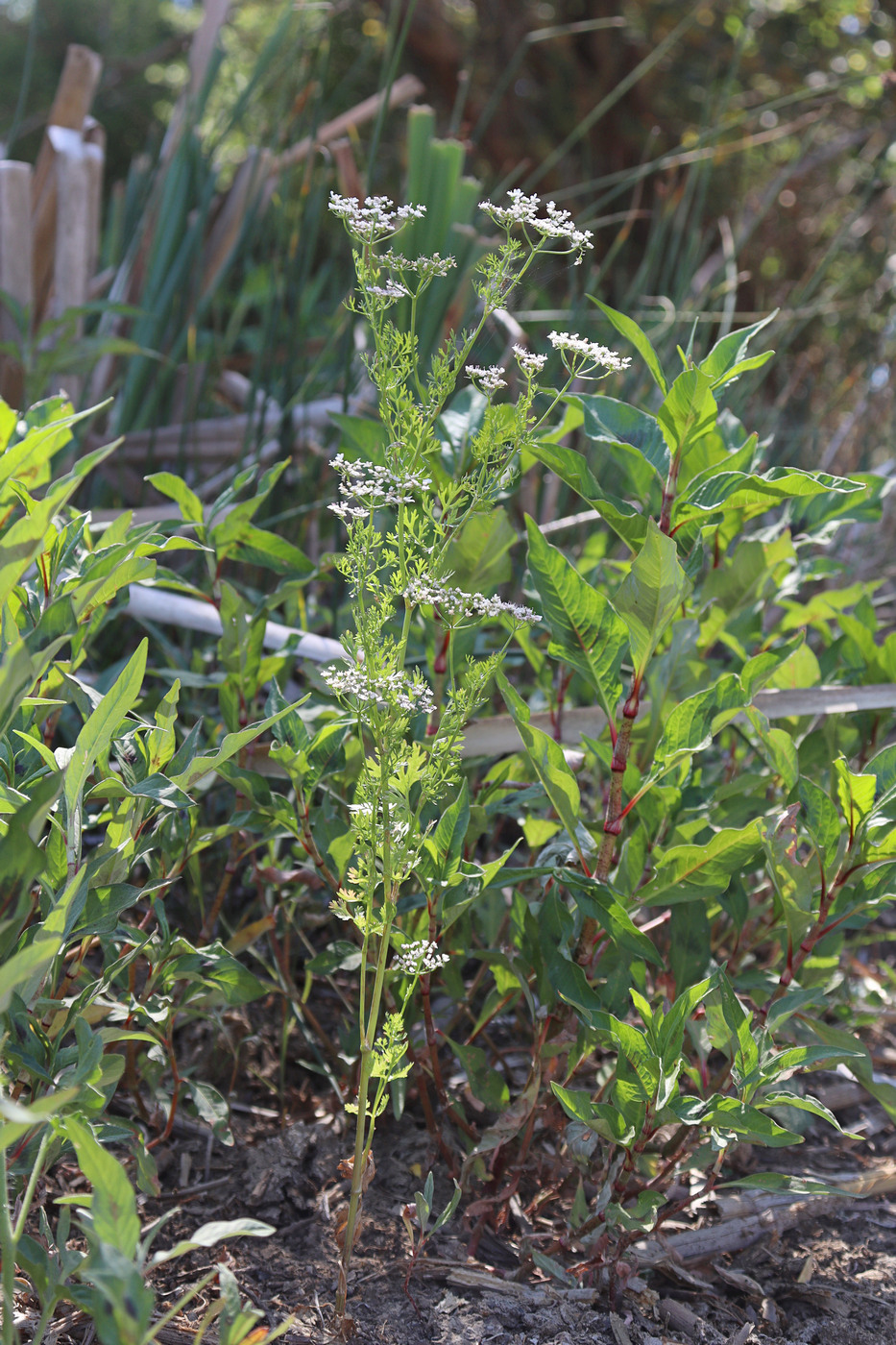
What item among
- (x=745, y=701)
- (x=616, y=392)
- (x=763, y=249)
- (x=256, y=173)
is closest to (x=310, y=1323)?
(x=745, y=701)

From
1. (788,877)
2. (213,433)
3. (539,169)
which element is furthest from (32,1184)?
(539,169)

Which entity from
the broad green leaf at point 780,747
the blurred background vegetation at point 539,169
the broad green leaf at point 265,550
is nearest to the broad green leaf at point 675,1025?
the broad green leaf at point 780,747

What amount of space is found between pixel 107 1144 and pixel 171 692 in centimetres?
48

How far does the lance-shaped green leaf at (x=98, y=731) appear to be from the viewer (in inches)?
26.8

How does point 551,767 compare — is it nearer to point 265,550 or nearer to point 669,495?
point 669,495

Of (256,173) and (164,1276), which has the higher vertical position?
(256,173)

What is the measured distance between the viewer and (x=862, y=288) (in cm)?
305

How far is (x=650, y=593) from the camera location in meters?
0.77

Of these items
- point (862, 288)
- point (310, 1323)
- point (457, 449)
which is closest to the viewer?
point (310, 1323)

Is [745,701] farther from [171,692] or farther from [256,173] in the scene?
[256,173]

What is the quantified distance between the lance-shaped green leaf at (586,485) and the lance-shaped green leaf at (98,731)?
35 cm

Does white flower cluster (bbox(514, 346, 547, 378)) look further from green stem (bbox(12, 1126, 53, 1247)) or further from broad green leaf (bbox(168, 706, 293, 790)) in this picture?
green stem (bbox(12, 1126, 53, 1247))

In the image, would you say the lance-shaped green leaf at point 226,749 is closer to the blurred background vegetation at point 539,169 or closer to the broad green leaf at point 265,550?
the broad green leaf at point 265,550

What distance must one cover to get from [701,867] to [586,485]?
0.32 m
